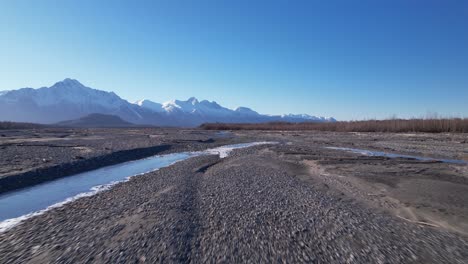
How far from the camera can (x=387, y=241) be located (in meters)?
5.46

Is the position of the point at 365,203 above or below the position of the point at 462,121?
below

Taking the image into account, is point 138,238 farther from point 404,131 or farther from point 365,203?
point 404,131

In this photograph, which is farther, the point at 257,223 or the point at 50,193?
the point at 50,193

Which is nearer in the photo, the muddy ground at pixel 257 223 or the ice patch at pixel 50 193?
the muddy ground at pixel 257 223

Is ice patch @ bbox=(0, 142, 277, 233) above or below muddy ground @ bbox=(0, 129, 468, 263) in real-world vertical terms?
below

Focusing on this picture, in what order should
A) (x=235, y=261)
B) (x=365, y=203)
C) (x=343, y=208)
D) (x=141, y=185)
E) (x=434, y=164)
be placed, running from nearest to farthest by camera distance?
1. (x=235, y=261)
2. (x=343, y=208)
3. (x=365, y=203)
4. (x=141, y=185)
5. (x=434, y=164)

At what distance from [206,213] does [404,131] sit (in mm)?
45712

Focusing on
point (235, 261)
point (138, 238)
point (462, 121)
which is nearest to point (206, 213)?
point (138, 238)

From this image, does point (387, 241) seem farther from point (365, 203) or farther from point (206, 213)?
point (206, 213)

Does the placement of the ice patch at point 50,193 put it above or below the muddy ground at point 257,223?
below

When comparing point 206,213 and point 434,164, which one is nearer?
point 206,213

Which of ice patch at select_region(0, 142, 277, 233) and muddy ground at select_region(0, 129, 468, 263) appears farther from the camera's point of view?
ice patch at select_region(0, 142, 277, 233)

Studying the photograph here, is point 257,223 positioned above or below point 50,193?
above

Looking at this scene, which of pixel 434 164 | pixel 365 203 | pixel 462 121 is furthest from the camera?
pixel 462 121
